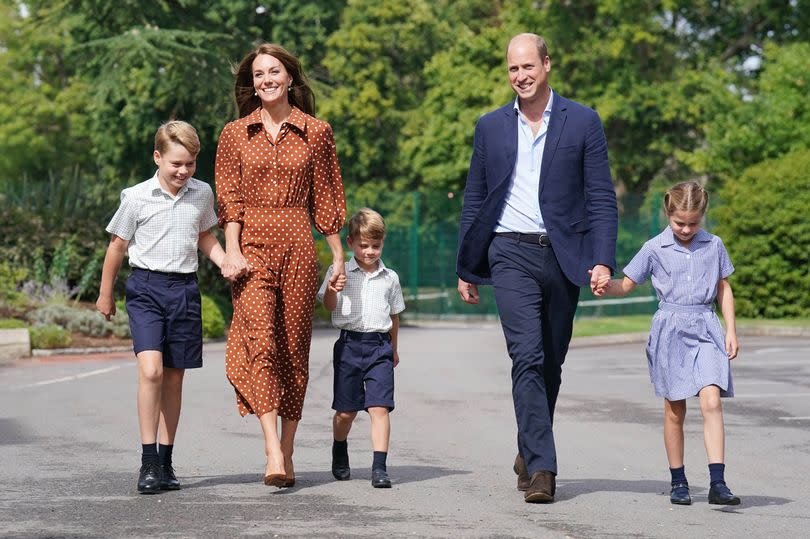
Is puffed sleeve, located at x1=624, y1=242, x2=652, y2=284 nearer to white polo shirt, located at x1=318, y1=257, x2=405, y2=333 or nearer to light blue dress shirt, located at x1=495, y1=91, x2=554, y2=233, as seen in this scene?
light blue dress shirt, located at x1=495, y1=91, x2=554, y2=233

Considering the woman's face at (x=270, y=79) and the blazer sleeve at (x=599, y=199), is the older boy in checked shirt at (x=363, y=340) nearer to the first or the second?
the woman's face at (x=270, y=79)

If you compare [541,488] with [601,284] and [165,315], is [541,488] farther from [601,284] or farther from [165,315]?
[165,315]

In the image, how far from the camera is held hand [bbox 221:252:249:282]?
7.08m

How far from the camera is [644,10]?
127 ft

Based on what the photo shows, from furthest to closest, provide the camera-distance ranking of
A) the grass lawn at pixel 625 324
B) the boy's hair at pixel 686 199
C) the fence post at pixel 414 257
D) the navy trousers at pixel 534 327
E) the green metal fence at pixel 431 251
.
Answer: the fence post at pixel 414 257, the green metal fence at pixel 431 251, the grass lawn at pixel 625 324, the boy's hair at pixel 686 199, the navy trousers at pixel 534 327

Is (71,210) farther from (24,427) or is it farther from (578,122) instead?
(578,122)

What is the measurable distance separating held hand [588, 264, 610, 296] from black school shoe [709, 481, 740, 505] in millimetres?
1032

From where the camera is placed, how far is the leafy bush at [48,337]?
1836 centimetres

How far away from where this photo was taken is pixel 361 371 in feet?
25.0

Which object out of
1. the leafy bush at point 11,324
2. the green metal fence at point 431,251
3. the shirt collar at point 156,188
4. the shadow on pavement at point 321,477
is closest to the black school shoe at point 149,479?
the shadow on pavement at point 321,477

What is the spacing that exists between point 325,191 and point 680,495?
7.31 feet

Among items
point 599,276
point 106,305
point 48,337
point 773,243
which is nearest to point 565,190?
point 599,276

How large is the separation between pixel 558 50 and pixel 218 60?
12.9 m

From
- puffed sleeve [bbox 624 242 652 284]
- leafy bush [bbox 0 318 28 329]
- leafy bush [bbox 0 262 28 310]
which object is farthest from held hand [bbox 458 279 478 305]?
leafy bush [bbox 0 262 28 310]
